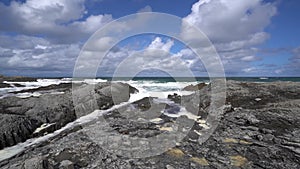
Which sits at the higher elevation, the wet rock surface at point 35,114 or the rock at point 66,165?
the wet rock surface at point 35,114

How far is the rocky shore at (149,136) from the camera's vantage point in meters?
5.73

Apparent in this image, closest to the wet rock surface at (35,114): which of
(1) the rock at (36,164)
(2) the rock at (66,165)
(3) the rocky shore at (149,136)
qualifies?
(3) the rocky shore at (149,136)

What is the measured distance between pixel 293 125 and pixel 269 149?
10.2ft

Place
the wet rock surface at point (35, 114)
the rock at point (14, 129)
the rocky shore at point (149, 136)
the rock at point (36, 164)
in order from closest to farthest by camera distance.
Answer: the rock at point (36, 164), the rocky shore at point (149, 136), the rock at point (14, 129), the wet rock surface at point (35, 114)

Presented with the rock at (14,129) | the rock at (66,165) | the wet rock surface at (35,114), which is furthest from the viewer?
the wet rock surface at (35,114)

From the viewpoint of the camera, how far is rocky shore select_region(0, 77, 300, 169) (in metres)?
5.73

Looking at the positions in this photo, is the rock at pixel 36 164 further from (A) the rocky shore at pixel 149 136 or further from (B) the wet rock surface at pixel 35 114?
(B) the wet rock surface at pixel 35 114

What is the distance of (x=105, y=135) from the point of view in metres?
7.84

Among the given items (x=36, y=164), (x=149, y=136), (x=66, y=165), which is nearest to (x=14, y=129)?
(x=36, y=164)

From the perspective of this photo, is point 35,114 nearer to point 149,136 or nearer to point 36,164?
point 36,164

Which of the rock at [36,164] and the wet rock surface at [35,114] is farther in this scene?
the wet rock surface at [35,114]

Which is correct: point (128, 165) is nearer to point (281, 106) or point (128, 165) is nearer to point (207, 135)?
point (207, 135)

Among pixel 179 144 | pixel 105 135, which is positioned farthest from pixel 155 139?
pixel 105 135

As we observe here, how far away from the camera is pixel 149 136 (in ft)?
25.5
